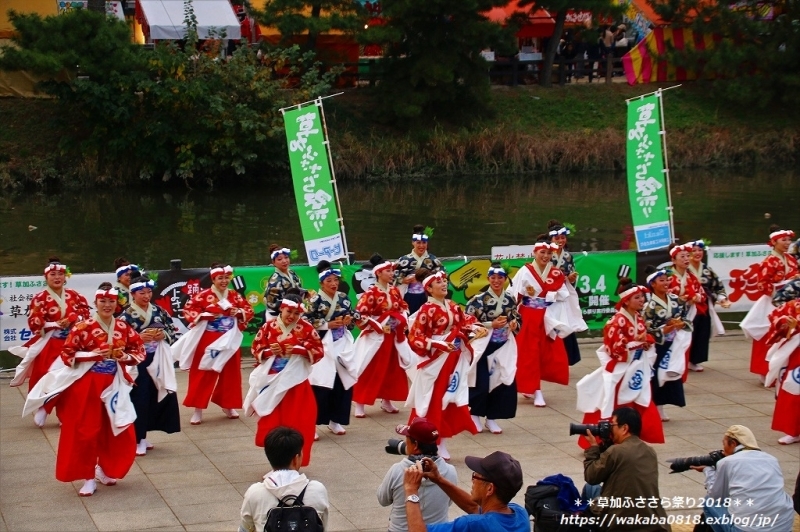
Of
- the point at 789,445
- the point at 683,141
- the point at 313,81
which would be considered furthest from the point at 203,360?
the point at 683,141

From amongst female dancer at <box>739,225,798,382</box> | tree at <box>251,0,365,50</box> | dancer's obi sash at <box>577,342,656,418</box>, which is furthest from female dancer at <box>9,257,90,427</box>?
tree at <box>251,0,365,50</box>

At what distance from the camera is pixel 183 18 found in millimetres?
31516

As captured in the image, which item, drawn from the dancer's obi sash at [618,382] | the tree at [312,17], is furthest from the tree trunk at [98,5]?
the dancer's obi sash at [618,382]

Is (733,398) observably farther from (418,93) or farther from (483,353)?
(418,93)

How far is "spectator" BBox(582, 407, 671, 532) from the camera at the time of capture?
19.7 ft

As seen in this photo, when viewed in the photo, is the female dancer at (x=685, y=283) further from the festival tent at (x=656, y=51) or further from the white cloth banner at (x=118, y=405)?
the festival tent at (x=656, y=51)

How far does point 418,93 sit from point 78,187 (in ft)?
30.1

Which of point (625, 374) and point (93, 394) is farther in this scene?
point (625, 374)

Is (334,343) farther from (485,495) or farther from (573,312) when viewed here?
(485,495)

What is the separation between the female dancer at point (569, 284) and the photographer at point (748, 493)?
537cm

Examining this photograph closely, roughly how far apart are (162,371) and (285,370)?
53.9 inches

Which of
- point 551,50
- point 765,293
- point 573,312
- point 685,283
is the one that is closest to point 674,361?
point 685,283

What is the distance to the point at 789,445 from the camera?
31.9 feet

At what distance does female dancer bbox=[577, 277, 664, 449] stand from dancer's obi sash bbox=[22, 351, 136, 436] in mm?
3441
